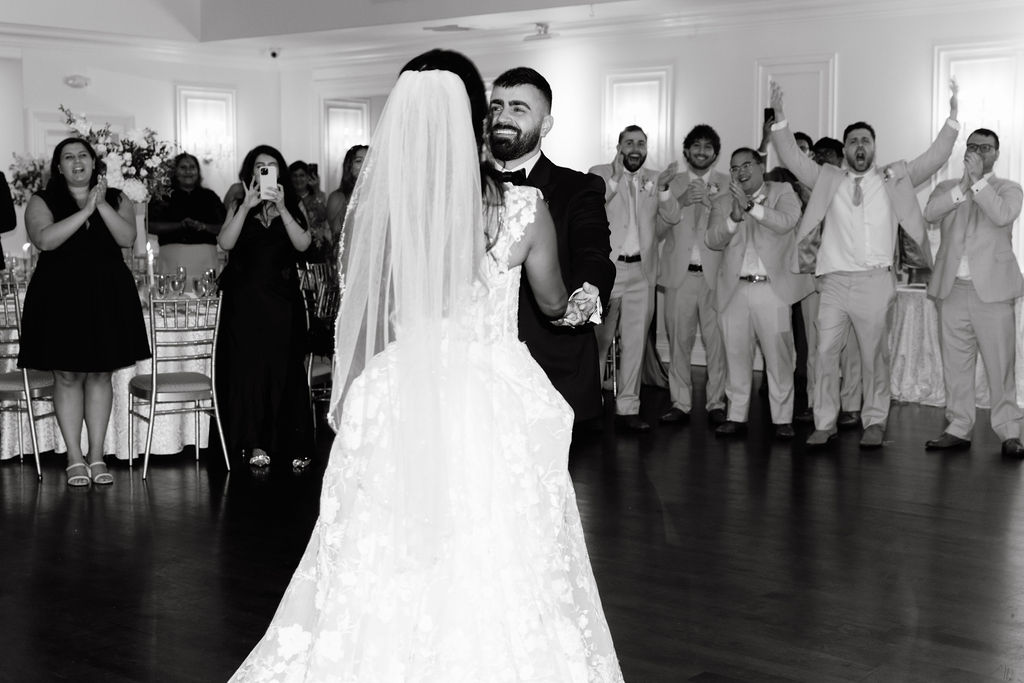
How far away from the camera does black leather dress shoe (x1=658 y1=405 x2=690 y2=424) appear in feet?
26.6

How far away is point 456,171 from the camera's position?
2.83 m

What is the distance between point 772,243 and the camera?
7.55 m

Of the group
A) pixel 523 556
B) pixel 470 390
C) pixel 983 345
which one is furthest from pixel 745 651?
pixel 983 345

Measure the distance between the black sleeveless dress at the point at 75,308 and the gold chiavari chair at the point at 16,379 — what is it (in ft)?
0.82

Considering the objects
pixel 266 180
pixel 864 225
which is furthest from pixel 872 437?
pixel 266 180

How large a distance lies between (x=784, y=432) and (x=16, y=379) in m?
4.33

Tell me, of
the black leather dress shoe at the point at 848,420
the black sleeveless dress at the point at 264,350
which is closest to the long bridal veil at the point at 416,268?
the black sleeveless dress at the point at 264,350

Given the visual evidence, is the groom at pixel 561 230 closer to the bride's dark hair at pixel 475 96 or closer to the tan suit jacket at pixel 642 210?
the bride's dark hair at pixel 475 96

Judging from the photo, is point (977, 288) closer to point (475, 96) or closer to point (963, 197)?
point (963, 197)

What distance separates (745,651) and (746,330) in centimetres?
403

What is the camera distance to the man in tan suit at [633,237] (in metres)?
7.90

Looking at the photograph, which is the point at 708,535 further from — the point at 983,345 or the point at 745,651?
the point at 983,345

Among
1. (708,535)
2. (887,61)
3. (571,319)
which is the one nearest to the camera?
(571,319)

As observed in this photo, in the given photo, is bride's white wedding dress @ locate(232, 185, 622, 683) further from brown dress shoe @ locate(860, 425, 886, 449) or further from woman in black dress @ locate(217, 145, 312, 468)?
brown dress shoe @ locate(860, 425, 886, 449)
